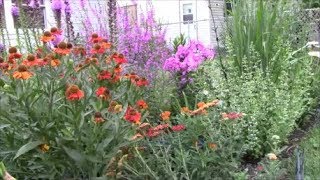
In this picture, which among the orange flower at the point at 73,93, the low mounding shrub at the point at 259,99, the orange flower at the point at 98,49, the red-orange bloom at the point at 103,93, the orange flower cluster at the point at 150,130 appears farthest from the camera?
the low mounding shrub at the point at 259,99

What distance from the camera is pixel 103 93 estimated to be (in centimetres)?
251

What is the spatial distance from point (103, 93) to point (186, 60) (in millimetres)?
1875

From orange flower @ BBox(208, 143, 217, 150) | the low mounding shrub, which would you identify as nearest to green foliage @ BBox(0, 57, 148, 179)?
orange flower @ BBox(208, 143, 217, 150)

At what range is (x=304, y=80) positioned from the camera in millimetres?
4777

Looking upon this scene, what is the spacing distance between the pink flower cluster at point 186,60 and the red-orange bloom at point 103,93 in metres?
1.71

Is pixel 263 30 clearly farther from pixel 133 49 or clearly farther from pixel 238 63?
pixel 133 49

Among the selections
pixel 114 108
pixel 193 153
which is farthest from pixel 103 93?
pixel 193 153

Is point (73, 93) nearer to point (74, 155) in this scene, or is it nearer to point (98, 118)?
point (98, 118)

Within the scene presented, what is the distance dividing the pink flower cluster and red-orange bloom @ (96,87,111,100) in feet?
5.62

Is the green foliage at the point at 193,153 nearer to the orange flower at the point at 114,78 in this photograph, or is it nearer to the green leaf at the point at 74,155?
the green leaf at the point at 74,155

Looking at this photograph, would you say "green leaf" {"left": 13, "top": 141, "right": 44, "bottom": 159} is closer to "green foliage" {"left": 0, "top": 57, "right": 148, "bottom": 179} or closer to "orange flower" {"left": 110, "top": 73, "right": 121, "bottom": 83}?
"green foliage" {"left": 0, "top": 57, "right": 148, "bottom": 179}

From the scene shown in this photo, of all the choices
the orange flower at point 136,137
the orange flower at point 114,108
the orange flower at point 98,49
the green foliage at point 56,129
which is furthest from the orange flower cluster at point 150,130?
the orange flower at point 98,49

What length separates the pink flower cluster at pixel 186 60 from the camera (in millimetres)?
4242

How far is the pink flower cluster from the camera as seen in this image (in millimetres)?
4242
